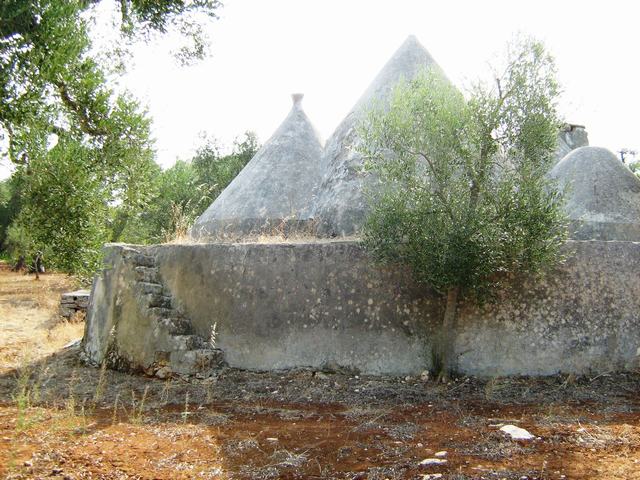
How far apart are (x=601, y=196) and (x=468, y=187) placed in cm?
377

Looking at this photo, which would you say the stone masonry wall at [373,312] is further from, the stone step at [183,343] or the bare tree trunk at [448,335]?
the stone step at [183,343]

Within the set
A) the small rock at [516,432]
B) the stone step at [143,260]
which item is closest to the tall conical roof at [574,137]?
the stone step at [143,260]

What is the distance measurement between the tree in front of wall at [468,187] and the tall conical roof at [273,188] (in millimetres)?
3232

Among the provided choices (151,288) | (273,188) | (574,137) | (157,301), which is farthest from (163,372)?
(574,137)

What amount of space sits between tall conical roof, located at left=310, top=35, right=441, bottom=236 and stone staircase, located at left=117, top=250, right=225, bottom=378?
7.89ft

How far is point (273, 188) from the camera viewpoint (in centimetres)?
1080

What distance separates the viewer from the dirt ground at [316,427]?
4.08 metres

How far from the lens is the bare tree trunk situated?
22.7 ft

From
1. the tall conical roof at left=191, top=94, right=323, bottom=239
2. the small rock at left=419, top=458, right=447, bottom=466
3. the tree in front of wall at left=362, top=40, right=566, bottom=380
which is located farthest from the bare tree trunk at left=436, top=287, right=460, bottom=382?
the tall conical roof at left=191, top=94, right=323, bottom=239

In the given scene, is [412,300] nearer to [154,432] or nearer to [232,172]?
[154,432]

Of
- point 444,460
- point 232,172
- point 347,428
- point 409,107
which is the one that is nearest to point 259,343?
point 347,428

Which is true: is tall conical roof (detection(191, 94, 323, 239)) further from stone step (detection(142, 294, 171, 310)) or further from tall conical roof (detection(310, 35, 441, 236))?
stone step (detection(142, 294, 171, 310))

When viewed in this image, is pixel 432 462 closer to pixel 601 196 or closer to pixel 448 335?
pixel 448 335

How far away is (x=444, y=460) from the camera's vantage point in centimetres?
418
